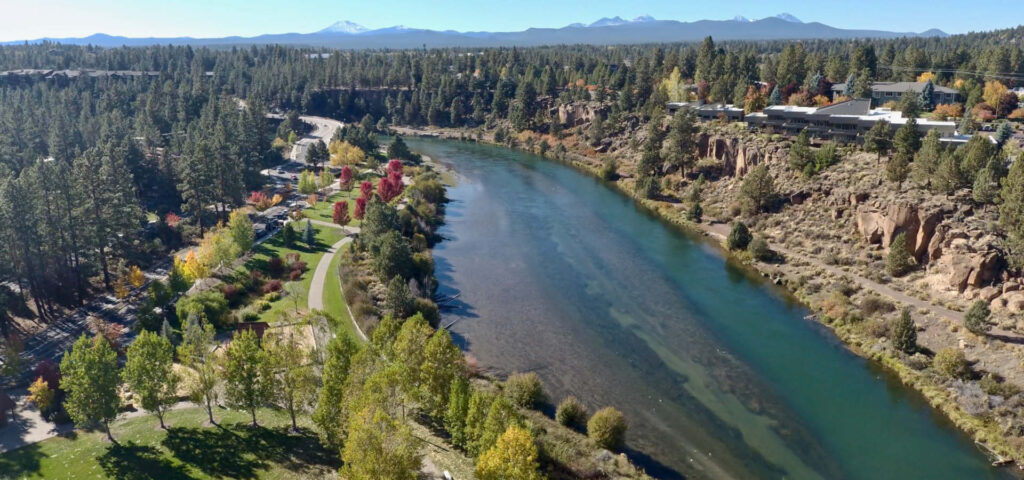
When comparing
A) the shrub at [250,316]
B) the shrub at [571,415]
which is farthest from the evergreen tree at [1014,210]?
the shrub at [250,316]

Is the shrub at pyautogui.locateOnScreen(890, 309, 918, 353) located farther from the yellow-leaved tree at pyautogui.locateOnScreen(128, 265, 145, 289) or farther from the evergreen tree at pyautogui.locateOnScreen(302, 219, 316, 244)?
the yellow-leaved tree at pyautogui.locateOnScreen(128, 265, 145, 289)

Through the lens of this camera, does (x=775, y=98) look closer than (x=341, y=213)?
No

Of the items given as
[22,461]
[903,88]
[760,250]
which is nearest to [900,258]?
[760,250]

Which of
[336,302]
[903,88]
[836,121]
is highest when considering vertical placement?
[903,88]

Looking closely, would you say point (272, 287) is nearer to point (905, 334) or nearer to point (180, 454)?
point (180, 454)

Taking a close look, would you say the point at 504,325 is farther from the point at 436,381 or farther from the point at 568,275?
the point at 436,381

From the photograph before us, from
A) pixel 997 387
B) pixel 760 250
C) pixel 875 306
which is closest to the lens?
pixel 997 387

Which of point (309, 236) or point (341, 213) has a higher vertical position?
point (341, 213)

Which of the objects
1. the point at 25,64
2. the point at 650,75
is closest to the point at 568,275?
the point at 650,75
